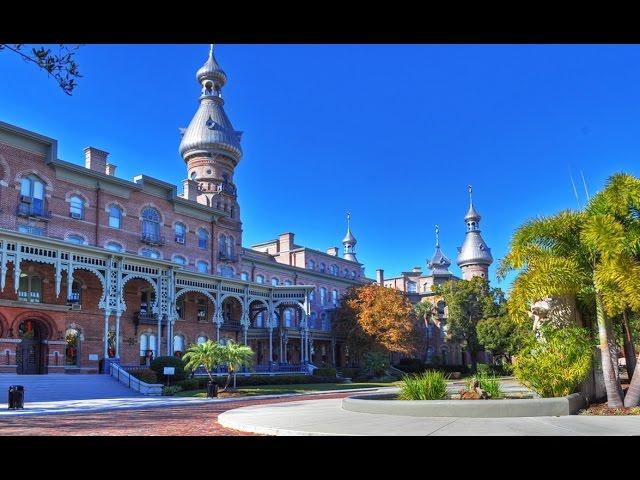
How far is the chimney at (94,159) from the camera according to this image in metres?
40.4

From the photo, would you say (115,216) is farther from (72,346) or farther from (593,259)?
(593,259)

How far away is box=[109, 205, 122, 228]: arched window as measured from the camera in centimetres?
4025

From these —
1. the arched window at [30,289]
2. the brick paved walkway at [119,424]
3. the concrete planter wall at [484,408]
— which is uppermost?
the arched window at [30,289]

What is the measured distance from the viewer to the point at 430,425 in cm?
1159

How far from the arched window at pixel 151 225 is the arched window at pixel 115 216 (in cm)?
217

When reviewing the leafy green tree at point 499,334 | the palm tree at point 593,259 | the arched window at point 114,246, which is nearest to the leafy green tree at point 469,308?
the leafy green tree at point 499,334

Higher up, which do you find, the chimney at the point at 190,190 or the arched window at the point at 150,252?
the chimney at the point at 190,190

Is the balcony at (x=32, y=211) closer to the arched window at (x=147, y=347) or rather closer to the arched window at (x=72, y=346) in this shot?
the arched window at (x=72, y=346)

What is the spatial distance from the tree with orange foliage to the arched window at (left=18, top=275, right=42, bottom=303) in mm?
26533

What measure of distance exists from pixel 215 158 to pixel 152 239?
15.2m

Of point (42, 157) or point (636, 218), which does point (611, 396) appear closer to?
point (636, 218)

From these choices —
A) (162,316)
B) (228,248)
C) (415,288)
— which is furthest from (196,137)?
(415,288)

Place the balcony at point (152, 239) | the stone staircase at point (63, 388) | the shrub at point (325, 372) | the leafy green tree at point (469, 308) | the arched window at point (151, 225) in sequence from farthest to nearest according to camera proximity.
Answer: the leafy green tree at point (469, 308)
the shrub at point (325, 372)
the arched window at point (151, 225)
the balcony at point (152, 239)
the stone staircase at point (63, 388)

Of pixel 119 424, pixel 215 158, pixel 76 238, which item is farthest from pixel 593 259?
pixel 215 158
